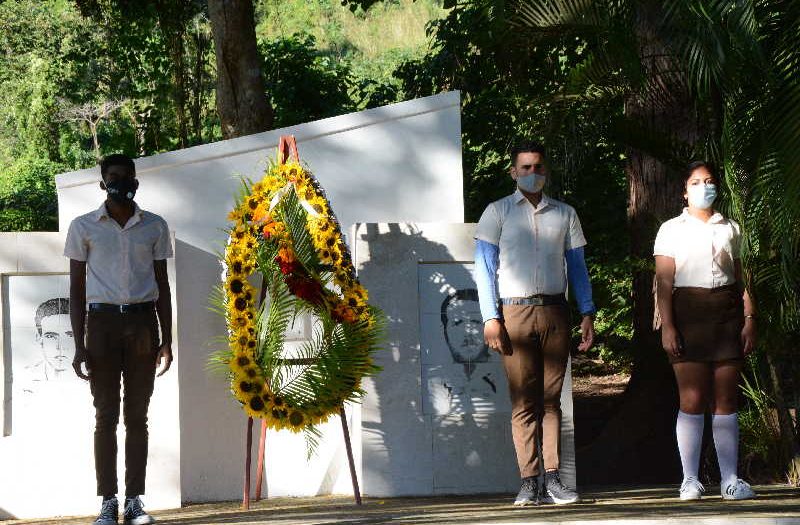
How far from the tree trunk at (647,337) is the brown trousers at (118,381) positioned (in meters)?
4.65

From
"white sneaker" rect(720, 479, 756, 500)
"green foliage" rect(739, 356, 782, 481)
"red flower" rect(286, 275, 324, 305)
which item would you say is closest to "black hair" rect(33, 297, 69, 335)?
"red flower" rect(286, 275, 324, 305)

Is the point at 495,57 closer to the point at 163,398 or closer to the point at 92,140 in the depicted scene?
the point at 163,398

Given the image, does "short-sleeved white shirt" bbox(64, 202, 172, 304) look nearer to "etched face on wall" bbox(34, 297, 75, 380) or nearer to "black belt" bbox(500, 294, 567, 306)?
"etched face on wall" bbox(34, 297, 75, 380)

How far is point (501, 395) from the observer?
8.00 metres

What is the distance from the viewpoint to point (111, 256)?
6.56 meters

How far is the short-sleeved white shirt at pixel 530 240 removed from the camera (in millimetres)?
6867

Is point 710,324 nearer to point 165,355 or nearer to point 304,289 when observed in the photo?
point 304,289

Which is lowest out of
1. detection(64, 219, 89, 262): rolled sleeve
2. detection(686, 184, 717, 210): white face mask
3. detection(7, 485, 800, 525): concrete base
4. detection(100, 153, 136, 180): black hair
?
detection(7, 485, 800, 525): concrete base

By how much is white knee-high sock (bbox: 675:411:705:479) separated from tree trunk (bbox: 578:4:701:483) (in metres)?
3.01

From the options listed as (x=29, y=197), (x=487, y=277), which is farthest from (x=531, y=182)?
(x=29, y=197)

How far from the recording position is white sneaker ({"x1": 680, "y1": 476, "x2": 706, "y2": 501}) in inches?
271

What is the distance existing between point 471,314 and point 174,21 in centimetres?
1089

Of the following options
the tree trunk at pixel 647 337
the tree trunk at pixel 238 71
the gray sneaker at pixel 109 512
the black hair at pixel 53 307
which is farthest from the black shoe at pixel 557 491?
the tree trunk at pixel 238 71

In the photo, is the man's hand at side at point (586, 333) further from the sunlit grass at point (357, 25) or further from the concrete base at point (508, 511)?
the sunlit grass at point (357, 25)
